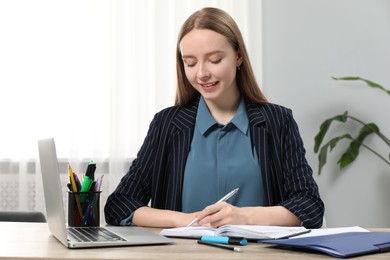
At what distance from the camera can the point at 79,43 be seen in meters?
3.95

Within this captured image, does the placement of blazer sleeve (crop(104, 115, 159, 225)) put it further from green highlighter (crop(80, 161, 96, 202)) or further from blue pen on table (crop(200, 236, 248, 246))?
blue pen on table (crop(200, 236, 248, 246))

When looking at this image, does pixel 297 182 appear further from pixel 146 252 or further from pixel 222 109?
pixel 146 252

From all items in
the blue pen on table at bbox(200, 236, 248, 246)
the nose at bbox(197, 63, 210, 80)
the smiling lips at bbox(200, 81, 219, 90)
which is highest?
Result: the nose at bbox(197, 63, 210, 80)

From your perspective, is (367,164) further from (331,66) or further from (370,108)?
(331,66)

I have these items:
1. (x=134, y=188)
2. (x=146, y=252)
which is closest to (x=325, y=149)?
(x=134, y=188)

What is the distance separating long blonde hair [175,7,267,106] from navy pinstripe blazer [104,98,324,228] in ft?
0.13

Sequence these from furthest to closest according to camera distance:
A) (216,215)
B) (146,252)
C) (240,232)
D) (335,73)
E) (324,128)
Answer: (335,73), (324,128), (216,215), (240,232), (146,252)

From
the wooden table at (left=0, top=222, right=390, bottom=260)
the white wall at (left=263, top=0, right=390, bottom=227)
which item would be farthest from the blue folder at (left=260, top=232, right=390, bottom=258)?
the white wall at (left=263, top=0, right=390, bottom=227)

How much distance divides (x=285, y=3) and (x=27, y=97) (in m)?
1.71

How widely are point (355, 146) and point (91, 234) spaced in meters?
2.60

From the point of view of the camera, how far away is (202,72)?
186cm

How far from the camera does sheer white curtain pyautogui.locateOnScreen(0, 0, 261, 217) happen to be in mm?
3912

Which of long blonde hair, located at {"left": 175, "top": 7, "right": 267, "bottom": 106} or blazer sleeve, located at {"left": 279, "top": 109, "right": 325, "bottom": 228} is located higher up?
long blonde hair, located at {"left": 175, "top": 7, "right": 267, "bottom": 106}

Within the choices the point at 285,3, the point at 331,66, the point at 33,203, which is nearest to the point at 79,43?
the point at 33,203
